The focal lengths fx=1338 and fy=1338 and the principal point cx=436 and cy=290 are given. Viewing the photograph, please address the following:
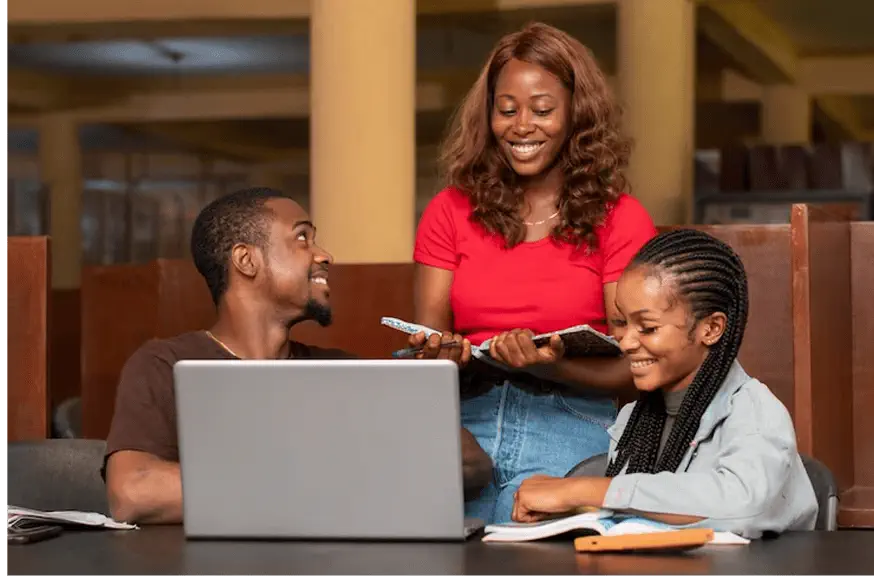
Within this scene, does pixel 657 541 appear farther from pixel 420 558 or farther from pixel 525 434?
pixel 525 434

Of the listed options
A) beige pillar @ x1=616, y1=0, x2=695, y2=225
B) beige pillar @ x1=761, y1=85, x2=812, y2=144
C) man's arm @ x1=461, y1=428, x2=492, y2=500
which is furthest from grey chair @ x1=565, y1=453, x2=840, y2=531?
beige pillar @ x1=761, y1=85, x2=812, y2=144

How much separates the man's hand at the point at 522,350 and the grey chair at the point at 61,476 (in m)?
0.80

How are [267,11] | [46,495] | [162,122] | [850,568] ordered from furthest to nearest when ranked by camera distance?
[162,122] < [267,11] < [46,495] < [850,568]

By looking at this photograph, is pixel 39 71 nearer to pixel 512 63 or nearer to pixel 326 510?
pixel 512 63

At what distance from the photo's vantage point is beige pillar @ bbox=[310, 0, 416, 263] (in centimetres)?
485

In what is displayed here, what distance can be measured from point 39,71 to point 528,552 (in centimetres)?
1070

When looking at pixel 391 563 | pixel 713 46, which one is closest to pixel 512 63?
pixel 391 563

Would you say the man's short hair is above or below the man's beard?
above

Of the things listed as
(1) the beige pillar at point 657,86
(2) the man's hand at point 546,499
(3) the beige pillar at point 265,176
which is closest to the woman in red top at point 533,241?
(2) the man's hand at point 546,499

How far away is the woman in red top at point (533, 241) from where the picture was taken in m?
2.23

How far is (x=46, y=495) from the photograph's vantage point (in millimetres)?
2418

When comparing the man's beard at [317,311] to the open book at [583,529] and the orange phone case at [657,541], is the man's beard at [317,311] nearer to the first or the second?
the open book at [583,529]

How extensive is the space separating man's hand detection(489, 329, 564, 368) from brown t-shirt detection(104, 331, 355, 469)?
1.63ft

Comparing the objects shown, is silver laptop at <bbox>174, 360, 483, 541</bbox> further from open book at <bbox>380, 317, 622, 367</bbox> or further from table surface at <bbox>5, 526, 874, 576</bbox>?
open book at <bbox>380, 317, 622, 367</bbox>
